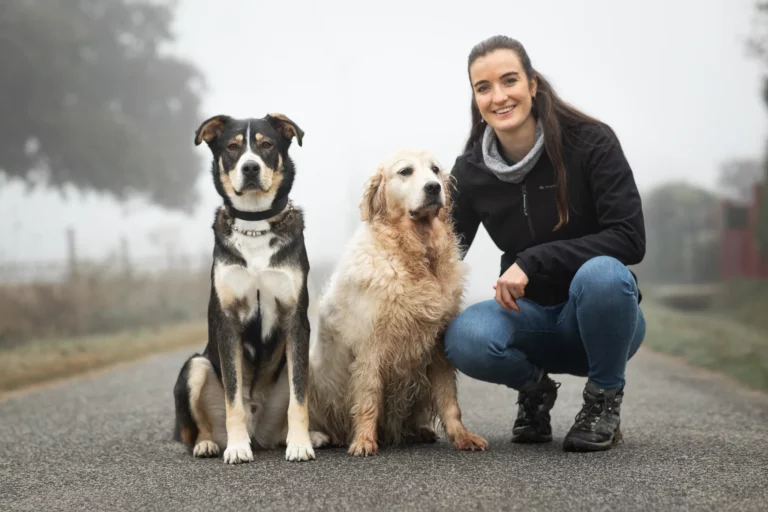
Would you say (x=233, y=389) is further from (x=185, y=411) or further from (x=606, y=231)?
(x=606, y=231)

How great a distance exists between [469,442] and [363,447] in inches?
19.1

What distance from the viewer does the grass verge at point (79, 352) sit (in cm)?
784

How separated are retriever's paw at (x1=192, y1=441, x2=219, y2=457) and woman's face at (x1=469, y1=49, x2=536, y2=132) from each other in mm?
2067

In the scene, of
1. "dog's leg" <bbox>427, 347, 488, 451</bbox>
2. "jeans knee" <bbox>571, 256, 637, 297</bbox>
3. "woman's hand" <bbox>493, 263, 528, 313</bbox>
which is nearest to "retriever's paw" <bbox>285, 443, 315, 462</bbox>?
"dog's leg" <bbox>427, 347, 488, 451</bbox>

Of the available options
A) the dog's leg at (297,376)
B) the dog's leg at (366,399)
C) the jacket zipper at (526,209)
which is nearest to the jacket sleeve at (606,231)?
the jacket zipper at (526,209)

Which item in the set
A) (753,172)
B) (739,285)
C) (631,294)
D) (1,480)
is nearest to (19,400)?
(1,480)

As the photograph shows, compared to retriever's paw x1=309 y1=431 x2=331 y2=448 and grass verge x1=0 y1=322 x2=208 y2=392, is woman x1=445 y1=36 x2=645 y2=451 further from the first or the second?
grass verge x1=0 y1=322 x2=208 y2=392

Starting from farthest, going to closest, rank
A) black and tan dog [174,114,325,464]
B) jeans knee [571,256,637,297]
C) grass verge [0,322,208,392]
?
1. grass verge [0,322,208,392]
2. black and tan dog [174,114,325,464]
3. jeans knee [571,256,637,297]

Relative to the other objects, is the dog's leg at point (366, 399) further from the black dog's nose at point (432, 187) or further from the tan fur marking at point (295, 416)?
the black dog's nose at point (432, 187)

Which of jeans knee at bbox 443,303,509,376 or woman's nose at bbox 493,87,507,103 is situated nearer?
jeans knee at bbox 443,303,509,376

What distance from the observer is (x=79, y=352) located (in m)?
9.31

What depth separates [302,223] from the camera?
3.87 metres

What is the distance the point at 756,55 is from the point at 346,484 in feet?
31.0

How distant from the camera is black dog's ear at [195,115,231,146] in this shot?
374cm
